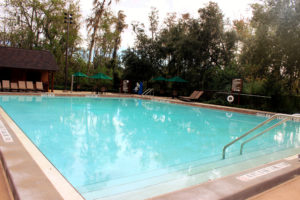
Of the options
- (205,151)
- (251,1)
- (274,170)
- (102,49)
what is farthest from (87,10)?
(274,170)

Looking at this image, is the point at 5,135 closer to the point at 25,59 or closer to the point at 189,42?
the point at 25,59

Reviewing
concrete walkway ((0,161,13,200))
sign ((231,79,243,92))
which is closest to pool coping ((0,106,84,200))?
concrete walkway ((0,161,13,200))

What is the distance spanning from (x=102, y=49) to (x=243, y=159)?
3015 cm

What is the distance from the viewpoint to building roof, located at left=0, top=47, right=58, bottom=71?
57.8 feet

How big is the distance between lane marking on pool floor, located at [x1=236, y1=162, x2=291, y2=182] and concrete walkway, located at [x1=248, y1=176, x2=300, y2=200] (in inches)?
8.4

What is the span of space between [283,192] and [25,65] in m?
18.9

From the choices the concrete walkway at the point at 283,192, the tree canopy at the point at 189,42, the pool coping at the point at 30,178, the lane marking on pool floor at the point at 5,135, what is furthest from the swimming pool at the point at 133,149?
the tree canopy at the point at 189,42

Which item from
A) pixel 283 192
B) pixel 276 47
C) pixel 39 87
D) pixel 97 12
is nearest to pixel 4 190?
pixel 283 192

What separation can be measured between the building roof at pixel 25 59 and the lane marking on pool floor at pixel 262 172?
18024 mm

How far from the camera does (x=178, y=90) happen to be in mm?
21047

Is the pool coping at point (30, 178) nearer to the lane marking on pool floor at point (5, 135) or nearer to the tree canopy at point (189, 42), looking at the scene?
the lane marking on pool floor at point (5, 135)

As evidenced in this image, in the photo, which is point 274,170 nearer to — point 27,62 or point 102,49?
point 27,62

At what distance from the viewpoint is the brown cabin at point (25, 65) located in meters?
17.7

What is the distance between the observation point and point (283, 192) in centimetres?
263
